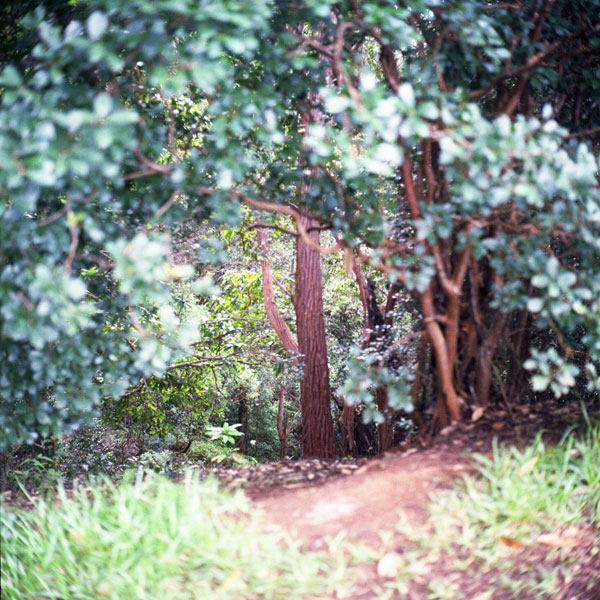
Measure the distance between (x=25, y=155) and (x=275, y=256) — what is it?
7993mm

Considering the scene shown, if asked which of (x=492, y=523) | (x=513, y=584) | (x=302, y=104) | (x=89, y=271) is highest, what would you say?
(x=302, y=104)

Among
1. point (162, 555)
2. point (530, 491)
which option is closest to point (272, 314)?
point (530, 491)

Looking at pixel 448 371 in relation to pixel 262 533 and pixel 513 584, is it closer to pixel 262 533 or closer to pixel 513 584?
pixel 513 584

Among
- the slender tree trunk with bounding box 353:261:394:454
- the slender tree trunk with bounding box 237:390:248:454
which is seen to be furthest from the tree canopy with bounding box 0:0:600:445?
the slender tree trunk with bounding box 237:390:248:454

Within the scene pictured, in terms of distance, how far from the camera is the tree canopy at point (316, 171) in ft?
6.16

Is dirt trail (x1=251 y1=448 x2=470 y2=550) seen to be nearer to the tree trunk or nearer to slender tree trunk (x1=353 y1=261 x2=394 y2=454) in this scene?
slender tree trunk (x1=353 y1=261 x2=394 y2=454)

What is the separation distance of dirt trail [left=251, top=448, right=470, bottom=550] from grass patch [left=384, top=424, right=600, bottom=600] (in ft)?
0.28

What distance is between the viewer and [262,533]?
2.21 meters

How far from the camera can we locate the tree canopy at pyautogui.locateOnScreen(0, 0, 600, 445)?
188cm

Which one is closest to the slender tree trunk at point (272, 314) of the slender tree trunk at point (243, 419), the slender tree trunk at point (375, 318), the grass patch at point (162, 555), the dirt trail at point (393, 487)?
the slender tree trunk at point (375, 318)

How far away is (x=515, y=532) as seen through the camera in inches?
90.9

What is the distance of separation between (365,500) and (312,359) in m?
3.99

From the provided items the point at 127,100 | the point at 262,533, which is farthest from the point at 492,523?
the point at 127,100

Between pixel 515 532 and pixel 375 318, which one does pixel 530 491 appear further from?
pixel 375 318
